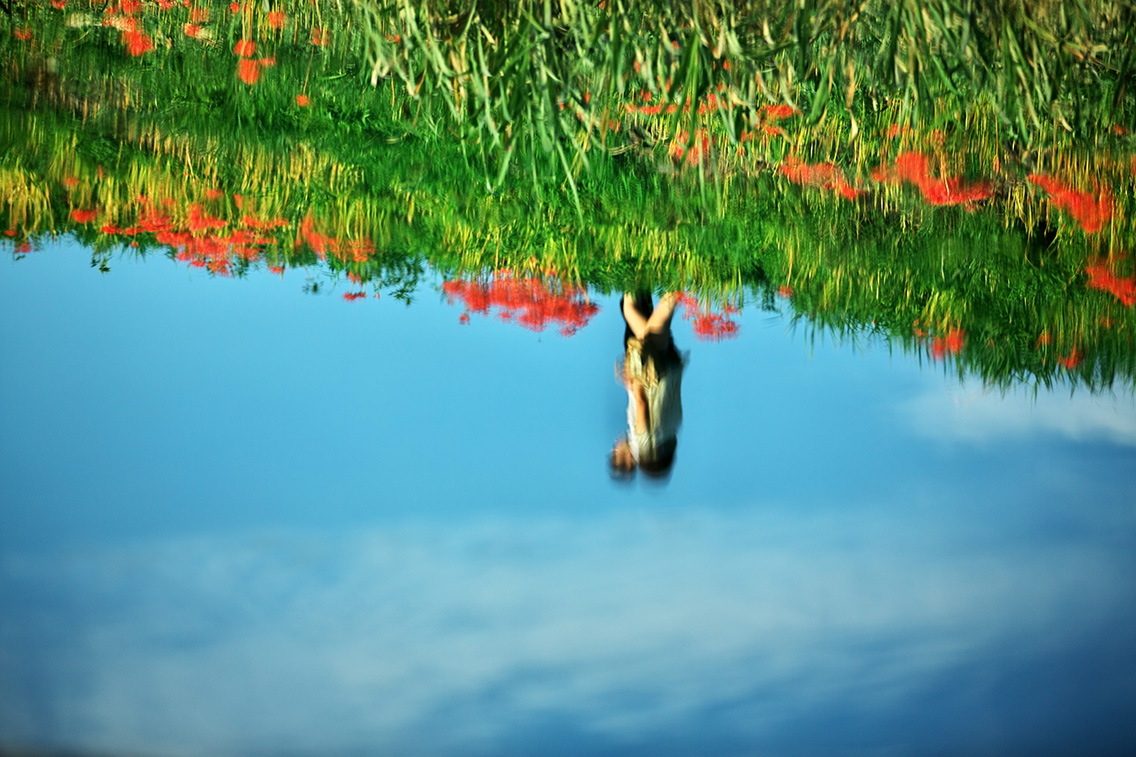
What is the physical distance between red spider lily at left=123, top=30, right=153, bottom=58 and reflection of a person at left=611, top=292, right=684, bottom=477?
5.18 feet

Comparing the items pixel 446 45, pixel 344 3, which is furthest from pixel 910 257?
pixel 344 3

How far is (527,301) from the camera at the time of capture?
7.03 feet

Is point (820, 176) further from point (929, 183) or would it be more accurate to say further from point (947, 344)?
point (947, 344)

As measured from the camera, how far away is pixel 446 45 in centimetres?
180

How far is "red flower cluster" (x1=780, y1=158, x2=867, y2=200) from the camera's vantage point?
244cm

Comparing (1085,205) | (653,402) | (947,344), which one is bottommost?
(653,402)

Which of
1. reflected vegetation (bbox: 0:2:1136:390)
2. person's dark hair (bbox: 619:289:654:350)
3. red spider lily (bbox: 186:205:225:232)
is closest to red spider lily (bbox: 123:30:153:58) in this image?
reflected vegetation (bbox: 0:2:1136:390)

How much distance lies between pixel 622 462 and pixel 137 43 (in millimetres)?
1855

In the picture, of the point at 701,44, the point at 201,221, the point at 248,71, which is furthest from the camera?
the point at 248,71

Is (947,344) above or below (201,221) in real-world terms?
below

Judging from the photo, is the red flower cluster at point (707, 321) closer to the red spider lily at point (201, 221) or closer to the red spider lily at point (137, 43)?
the red spider lily at point (201, 221)

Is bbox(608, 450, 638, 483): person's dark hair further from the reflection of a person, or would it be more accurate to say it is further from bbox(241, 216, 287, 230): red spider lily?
bbox(241, 216, 287, 230): red spider lily

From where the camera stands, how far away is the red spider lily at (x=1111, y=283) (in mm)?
2186

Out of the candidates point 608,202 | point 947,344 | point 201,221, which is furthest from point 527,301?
point 947,344
